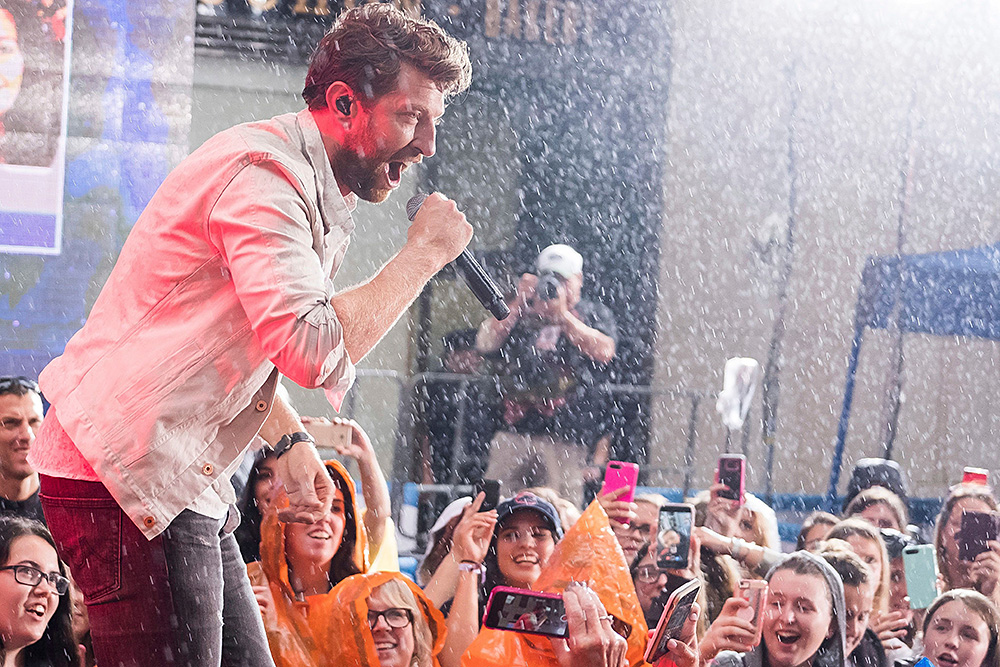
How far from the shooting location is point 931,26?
6.52 feet

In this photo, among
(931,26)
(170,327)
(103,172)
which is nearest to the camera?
(170,327)

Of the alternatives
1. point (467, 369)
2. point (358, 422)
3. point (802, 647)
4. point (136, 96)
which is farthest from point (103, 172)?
point (802, 647)

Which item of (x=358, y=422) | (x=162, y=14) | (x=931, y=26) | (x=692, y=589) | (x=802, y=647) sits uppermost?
(x=931, y=26)

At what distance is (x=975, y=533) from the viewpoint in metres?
1.98

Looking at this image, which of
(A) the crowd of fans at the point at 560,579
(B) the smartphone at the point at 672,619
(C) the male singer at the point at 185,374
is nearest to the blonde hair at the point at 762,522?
(A) the crowd of fans at the point at 560,579

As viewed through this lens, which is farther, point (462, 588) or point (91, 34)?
point (462, 588)

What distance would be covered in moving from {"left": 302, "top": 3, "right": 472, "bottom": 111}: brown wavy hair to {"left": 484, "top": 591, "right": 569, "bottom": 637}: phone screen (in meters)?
0.97

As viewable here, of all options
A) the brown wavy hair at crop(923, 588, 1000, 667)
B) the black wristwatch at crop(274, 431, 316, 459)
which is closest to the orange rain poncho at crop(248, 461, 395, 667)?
the black wristwatch at crop(274, 431, 316, 459)

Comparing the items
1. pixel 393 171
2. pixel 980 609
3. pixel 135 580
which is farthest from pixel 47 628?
pixel 980 609

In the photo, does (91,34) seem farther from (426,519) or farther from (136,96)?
(426,519)

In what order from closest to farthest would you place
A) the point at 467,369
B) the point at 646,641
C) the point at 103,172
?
the point at 103,172
the point at 646,641
the point at 467,369

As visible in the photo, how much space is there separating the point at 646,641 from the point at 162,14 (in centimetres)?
139

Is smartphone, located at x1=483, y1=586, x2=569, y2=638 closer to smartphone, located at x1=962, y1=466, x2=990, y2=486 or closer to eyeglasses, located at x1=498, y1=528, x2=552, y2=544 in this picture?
eyeglasses, located at x1=498, y1=528, x2=552, y2=544

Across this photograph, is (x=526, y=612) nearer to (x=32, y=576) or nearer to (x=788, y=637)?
(x=788, y=637)
